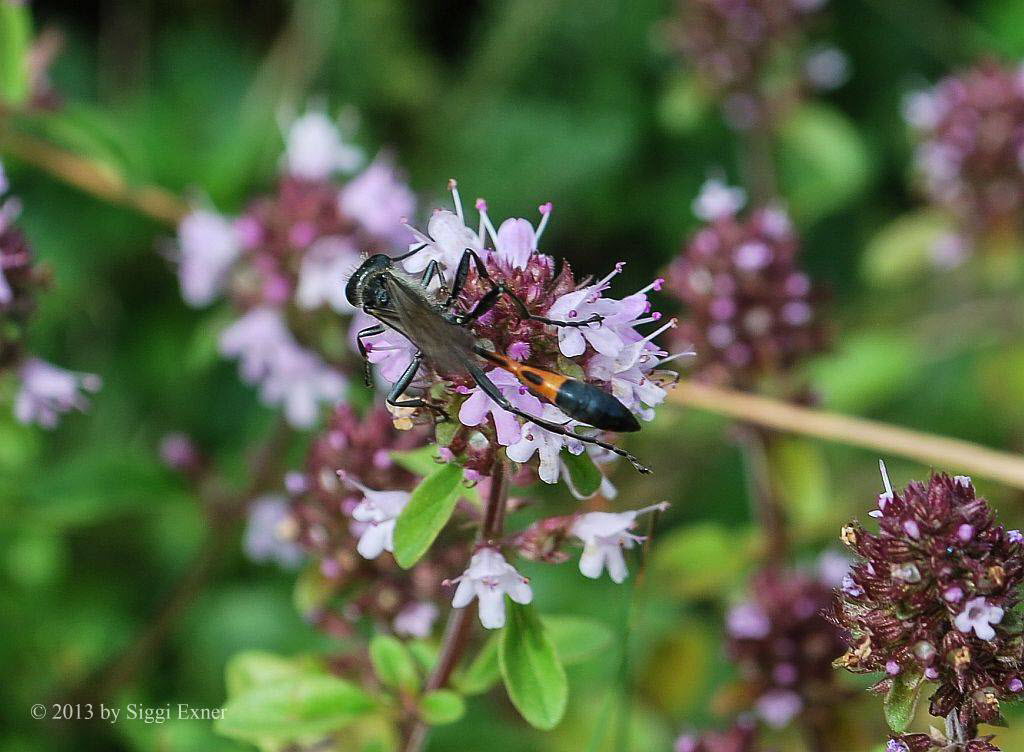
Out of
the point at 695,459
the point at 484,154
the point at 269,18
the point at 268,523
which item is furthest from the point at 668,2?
the point at 268,523

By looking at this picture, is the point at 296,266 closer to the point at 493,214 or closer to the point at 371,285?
the point at 371,285

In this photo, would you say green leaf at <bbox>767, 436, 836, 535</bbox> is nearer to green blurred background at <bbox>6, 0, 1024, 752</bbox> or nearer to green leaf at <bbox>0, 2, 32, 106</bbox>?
green blurred background at <bbox>6, 0, 1024, 752</bbox>

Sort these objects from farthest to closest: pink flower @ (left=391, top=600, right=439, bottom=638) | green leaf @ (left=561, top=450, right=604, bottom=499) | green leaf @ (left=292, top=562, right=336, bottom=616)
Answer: green leaf @ (left=292, top=562, right=336, bottom=616) < pink flower @ (left=391, top=600, right=439, bottom=638) < green leaf @ (left=561, top=450, right=604, bottom=499)

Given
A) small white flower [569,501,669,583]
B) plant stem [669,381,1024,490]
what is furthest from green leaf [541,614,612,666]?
plant stem [669,381,1024,490]

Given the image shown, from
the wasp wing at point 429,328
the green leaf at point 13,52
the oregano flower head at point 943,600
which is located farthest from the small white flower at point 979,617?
the green leaf at point 13,52

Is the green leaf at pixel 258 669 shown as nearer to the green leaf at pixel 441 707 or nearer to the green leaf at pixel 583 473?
the green leaf at pixel 441 707

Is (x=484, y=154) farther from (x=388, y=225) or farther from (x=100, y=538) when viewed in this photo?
(x=100, y=538)

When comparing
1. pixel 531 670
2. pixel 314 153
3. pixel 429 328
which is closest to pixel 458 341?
pixel 429 328
